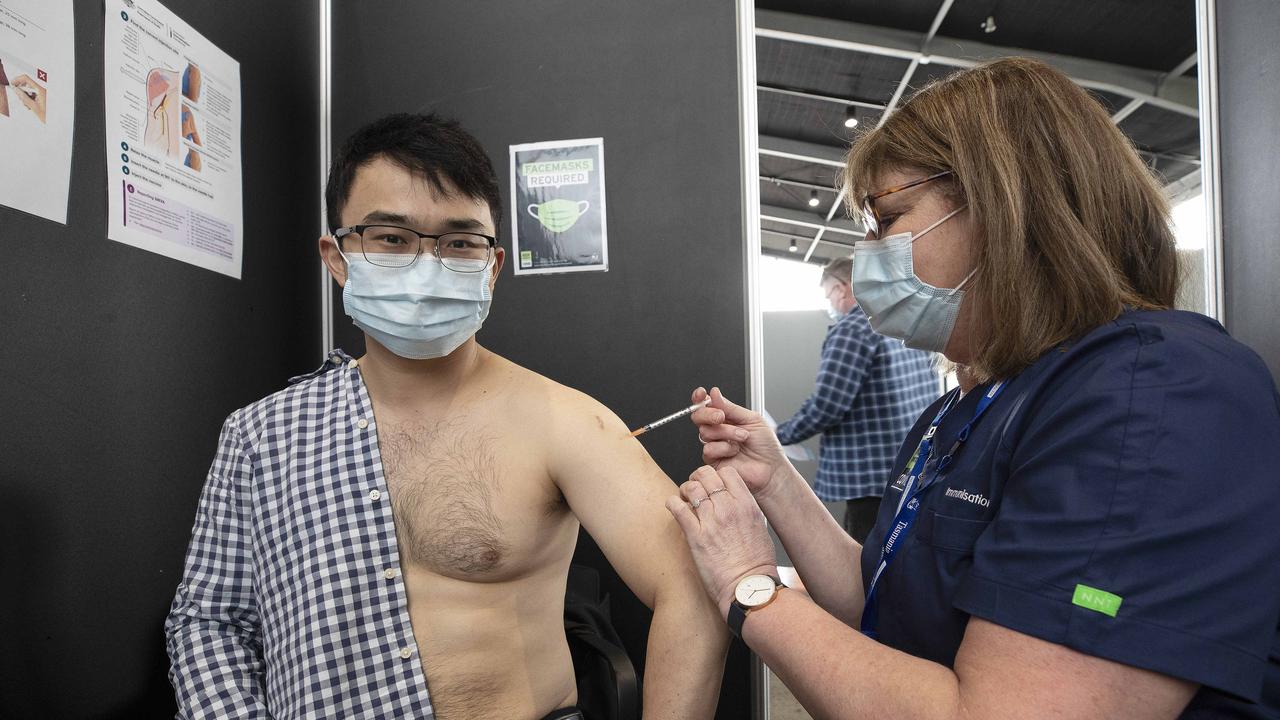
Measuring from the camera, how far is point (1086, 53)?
4488 millimetres

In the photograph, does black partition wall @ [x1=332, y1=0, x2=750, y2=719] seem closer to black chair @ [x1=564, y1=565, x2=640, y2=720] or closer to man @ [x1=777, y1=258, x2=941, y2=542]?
black chair @ [x1=564, y1=565, x2=640, y2=720]

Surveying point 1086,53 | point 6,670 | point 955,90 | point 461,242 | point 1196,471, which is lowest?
point 6,670

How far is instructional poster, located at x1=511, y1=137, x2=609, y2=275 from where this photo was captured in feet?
6.68

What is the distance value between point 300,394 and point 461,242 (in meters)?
0.48

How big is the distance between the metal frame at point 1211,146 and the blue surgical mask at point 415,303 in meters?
1.94

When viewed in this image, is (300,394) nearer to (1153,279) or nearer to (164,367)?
(164,367)

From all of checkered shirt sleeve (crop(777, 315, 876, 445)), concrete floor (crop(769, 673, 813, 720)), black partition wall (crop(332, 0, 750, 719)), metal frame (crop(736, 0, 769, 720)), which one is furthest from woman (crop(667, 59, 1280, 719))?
concrete floor (crop(769, 673, 813, 720))

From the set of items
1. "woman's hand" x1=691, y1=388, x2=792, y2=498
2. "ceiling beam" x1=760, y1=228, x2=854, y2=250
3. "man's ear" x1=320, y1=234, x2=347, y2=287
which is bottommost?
"woman's hand" x1=691, y1=388, x2=792, y2=498

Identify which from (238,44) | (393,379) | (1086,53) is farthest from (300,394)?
(1086,53)

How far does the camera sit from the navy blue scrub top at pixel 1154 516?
2.23 ft

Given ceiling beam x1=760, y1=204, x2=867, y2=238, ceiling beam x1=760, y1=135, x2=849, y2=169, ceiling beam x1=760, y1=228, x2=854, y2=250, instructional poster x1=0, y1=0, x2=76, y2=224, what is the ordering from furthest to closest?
ceiling beam x1=760, y1=228, x2=854, y2=250
ceiling beam x1=760, y1=204, x2=867, y2=238
ceiling beam x1=760, y1=135, x2=849, y2=169
instructional poster x1=0, y1=0, x2=76, y2=224

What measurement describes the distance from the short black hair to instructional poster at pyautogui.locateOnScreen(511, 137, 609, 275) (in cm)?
50

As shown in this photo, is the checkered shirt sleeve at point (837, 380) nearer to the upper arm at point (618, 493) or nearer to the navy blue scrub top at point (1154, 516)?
the upper arm at point (618, 493)

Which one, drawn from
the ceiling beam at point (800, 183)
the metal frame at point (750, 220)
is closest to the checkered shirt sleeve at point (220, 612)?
the metal frame at point (750, 220)
